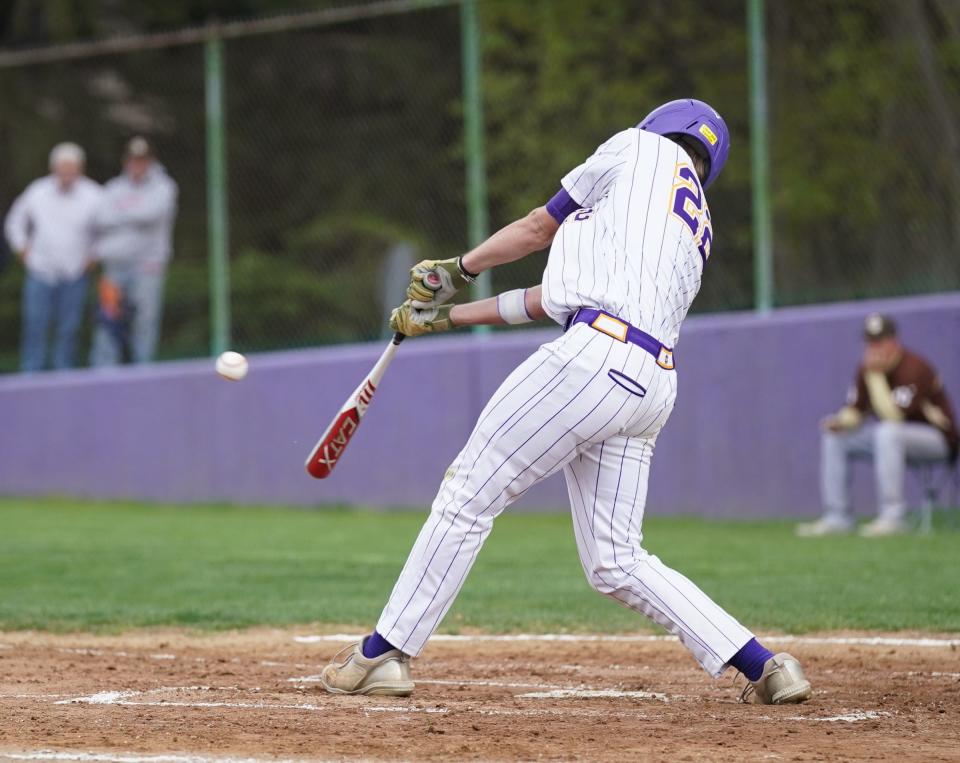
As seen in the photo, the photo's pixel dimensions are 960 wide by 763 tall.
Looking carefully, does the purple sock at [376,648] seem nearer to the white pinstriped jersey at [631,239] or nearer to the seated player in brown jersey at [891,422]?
the white pinstriped jersey at [631,239]

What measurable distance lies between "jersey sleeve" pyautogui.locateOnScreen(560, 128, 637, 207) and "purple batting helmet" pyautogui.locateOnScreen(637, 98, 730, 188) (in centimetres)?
17

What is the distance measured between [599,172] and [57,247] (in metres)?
10.3

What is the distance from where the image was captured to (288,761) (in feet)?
14.0

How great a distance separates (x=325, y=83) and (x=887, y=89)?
187 inches

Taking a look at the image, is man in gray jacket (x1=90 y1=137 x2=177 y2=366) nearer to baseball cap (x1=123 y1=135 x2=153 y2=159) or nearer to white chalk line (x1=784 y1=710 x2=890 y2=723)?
baseball cap (x1=123 y1=135 x2=153 y2=159)

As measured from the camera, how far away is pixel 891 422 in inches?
446

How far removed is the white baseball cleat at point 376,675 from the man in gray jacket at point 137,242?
9.39 m

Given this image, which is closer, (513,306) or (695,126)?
(695,126)

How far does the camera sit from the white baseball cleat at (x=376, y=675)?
5.39m

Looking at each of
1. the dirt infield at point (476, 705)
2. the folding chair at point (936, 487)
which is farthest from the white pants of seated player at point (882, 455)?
the dirt infield at point (476, 705)

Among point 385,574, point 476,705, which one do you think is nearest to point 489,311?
point 476,705

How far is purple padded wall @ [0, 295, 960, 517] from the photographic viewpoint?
1234 centimetres

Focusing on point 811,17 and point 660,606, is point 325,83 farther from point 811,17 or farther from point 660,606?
point 660,606

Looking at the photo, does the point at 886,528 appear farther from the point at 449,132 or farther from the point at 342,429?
the point at 342,429
